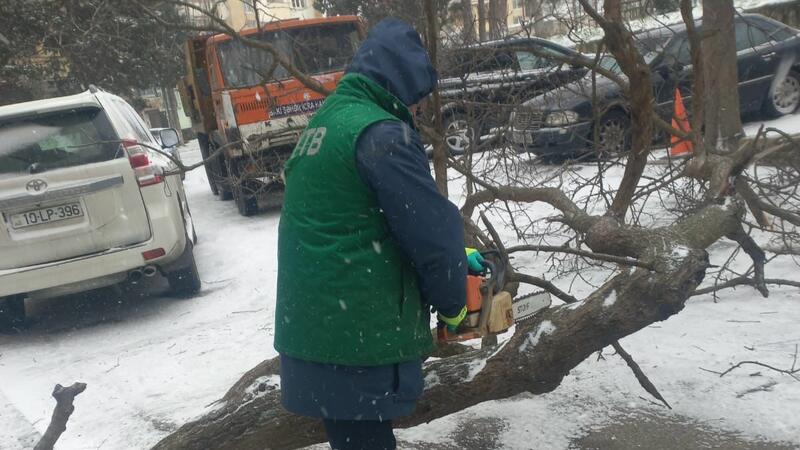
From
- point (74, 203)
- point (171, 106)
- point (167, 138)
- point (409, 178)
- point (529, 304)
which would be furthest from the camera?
point (171, 106)

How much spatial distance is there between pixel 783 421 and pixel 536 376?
1182 mm

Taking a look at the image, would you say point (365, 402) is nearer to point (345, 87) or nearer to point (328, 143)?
point (328, 143)

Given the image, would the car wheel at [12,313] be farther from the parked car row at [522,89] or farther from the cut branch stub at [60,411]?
the parked car row at [522,89]

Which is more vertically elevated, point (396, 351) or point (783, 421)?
point (396, 351)

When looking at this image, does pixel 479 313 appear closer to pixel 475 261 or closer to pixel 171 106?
pixel 475 261

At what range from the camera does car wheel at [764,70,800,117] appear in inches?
413

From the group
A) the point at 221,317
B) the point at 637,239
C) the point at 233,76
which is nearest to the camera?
the point at 637,239

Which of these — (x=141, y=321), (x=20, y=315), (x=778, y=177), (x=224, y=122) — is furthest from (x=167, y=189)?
(x=778, y=177)

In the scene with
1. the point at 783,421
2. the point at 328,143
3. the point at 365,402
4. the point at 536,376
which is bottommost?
the point at 783,421

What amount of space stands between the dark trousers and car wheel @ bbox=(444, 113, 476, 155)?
2.27 m

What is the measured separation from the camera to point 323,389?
6.89ft

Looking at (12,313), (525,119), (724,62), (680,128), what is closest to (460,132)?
(525,119)

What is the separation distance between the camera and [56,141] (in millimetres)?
5145

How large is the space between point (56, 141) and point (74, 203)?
0.49 metres
